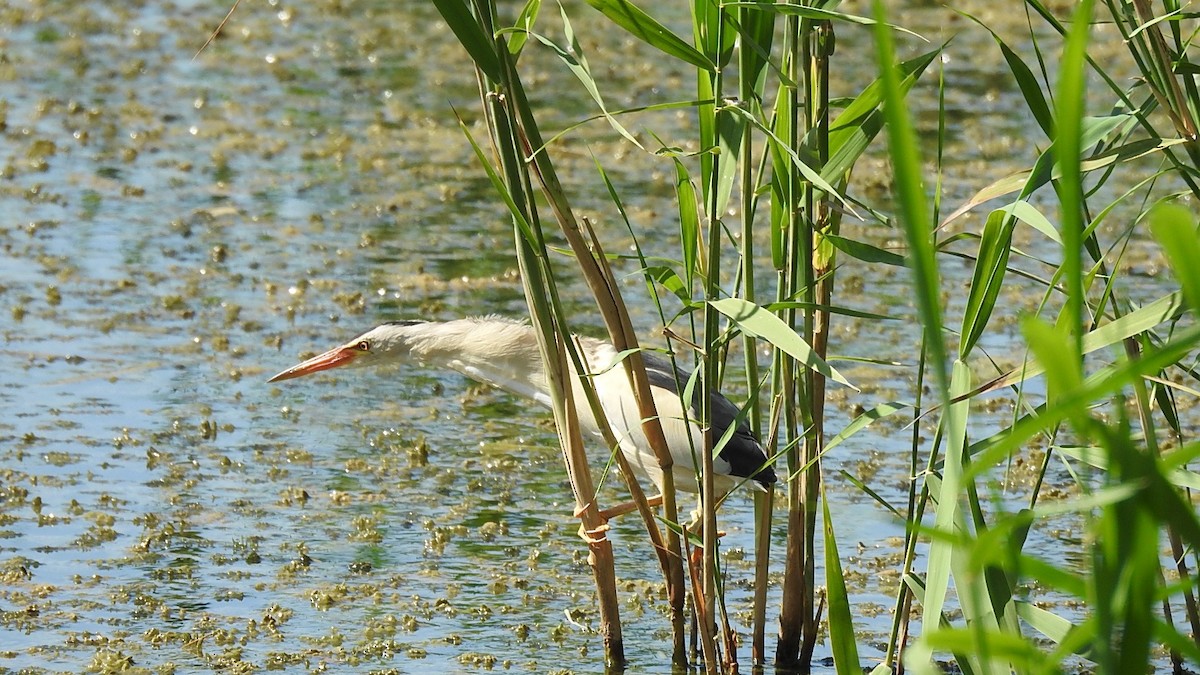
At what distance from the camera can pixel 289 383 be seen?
5.71 metres

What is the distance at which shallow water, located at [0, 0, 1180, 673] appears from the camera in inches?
154

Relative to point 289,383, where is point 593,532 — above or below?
above

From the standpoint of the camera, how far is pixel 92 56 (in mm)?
9531

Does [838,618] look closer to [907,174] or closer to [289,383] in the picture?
[907,174]

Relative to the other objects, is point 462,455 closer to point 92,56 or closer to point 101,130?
point 101,130

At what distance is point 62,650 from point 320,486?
1282mm

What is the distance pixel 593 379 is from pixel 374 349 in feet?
2.74

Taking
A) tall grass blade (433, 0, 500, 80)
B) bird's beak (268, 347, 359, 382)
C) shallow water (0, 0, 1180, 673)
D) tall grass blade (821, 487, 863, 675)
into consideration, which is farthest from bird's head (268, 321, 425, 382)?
tall grass blade (821, 487, 863, 675)

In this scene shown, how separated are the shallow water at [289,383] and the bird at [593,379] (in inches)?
15.3

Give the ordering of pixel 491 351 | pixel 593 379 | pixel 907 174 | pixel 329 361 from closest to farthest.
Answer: pixel 907 174, pixel 593 379, pixel 491 351, pixel 329 361

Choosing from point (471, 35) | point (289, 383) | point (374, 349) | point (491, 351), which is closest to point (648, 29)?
point (471, 35)

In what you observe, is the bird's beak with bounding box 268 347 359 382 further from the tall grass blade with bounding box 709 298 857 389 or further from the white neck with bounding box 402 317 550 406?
the tall grass blade with bounding box 709 298 857 389

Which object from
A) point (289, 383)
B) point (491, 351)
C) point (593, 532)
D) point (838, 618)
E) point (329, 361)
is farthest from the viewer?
point (289, 383)

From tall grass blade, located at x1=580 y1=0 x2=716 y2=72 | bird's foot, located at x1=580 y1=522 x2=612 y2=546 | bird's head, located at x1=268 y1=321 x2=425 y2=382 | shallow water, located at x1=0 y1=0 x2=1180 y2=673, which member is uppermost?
tall grass blade, located at x1=580 y1=0 x2=716 y2=72
